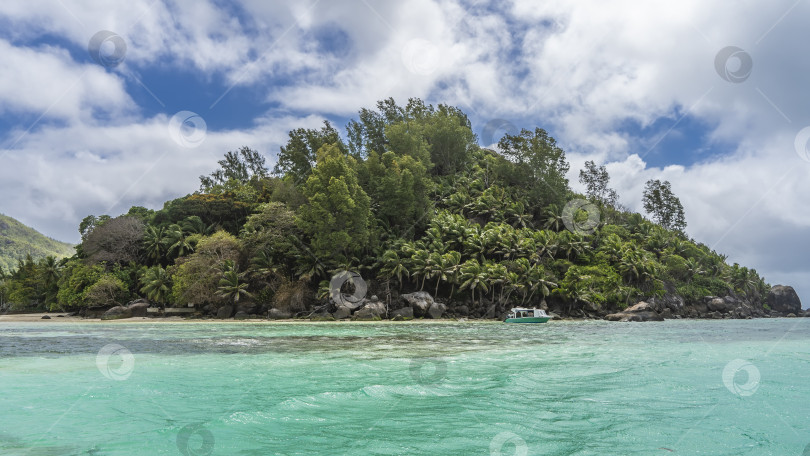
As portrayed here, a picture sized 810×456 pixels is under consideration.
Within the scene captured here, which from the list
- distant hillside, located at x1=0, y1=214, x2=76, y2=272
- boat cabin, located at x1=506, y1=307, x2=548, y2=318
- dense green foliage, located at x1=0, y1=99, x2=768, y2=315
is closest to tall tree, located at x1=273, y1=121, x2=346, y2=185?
dense green foliage, located at x1=0, y1=99, x2=768, y2=315

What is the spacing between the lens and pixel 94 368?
11.4 metres

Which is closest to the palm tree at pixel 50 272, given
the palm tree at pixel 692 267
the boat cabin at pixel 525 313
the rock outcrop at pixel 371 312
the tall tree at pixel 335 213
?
the tall tree at pixel 335 213

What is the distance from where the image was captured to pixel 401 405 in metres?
7.34

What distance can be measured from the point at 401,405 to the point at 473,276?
36046 millimetres

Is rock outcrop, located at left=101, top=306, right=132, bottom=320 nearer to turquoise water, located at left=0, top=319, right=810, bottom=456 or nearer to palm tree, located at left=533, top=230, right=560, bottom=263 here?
turquoise water, located at left=0, top=319, right=810, bottom=456

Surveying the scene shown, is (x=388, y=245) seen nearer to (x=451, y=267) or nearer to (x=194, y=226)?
(x=451, y=267)

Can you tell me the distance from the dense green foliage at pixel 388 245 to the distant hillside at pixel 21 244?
273 feet

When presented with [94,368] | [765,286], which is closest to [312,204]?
[94,368]

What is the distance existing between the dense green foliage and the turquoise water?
28.4 metres

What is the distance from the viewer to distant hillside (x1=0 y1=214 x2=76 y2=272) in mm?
119925

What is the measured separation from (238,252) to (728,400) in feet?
134

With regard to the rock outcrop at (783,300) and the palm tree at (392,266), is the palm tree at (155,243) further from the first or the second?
the rock outcrop at (783,300)

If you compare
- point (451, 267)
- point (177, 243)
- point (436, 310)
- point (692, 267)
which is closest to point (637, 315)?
point (451, 267)

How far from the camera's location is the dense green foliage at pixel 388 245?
4191cm
